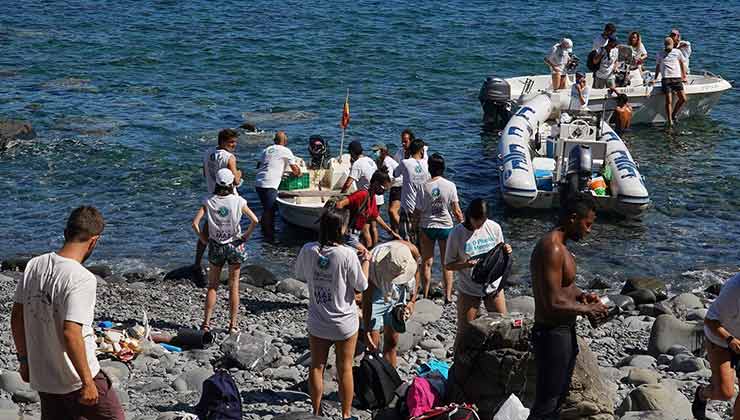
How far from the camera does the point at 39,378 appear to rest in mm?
6223

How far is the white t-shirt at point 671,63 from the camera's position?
22312 millimetres

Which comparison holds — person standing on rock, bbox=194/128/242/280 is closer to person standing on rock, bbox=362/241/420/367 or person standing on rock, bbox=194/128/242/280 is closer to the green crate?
the green crate

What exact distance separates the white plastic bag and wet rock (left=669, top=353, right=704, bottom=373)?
8.44 ft

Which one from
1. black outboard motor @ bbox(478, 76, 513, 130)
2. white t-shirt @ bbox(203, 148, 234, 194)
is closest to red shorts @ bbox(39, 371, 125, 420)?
white t-shirt @ bbox(203, 148, 234, 194)

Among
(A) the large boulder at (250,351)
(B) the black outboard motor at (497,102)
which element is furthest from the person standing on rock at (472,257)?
(B) the black outboard motor at (497,102)

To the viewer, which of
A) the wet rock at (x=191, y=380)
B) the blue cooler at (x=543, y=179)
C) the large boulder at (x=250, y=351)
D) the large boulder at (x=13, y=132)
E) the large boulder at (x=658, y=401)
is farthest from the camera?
the large boulder at (x=13, y=132)

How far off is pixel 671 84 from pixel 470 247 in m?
14.7

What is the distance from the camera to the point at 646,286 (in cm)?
1365

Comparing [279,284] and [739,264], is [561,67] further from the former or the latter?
[279,284]

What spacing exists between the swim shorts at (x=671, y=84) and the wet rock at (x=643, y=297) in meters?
10.5

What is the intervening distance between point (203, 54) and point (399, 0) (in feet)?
38.9

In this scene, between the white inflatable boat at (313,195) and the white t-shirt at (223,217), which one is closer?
the white t-shirt at (223,217)

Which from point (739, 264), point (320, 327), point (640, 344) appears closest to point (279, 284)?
point (640, 344)

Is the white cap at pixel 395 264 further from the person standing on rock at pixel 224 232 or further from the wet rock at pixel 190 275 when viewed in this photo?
the wet rock at pixel 190 275
